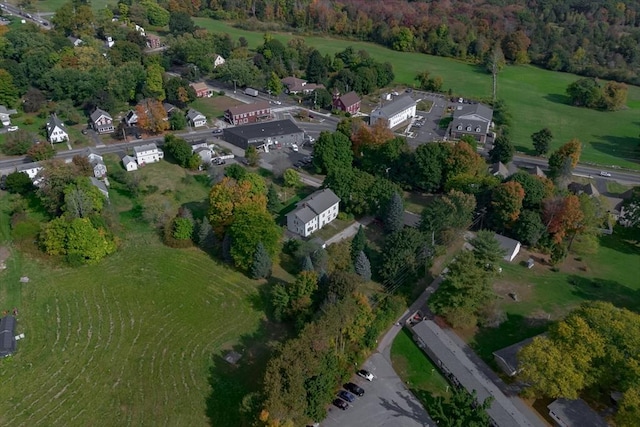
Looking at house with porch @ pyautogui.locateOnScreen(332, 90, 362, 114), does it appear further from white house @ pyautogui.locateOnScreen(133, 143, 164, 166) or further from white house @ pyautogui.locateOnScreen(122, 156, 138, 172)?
white house @ pyautogui.locateOnScreen(122, 156, 138, 172)

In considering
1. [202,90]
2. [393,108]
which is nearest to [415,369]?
[393,108]

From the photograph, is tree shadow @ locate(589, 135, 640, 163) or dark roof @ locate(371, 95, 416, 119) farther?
dark roof @ locate(371, 95, 416, 119)

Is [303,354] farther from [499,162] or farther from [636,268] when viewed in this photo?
[499,162]

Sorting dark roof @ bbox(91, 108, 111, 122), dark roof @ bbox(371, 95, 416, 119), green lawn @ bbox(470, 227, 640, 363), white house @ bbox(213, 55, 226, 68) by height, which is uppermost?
dark roof @ bbox(371, 95, 416, 119)

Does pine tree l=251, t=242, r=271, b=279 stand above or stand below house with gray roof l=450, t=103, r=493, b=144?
below

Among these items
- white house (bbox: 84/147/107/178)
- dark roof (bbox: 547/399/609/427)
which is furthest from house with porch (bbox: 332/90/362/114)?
dark roof (bbox: 547/399/609/427)

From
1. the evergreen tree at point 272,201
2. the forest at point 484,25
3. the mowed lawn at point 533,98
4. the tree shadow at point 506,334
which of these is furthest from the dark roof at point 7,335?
the forest at point 484,25

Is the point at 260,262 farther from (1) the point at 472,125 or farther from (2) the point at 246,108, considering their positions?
(1) the point at 472,125
